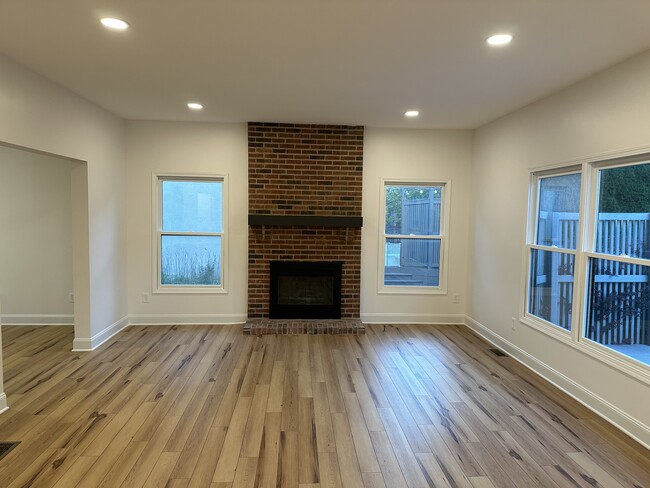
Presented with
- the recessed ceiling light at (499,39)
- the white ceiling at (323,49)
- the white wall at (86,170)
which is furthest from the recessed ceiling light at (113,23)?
the recessed ceiling light at (499,39)

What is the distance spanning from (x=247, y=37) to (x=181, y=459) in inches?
105

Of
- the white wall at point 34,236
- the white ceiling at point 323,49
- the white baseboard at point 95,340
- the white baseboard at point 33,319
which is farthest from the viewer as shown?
the white baseboard at point 33,319

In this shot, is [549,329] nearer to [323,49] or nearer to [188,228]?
[323,49]

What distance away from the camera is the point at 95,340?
4090mm

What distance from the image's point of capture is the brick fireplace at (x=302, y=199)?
4.86m

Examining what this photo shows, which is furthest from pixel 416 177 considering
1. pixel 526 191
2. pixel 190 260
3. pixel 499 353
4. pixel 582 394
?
pixel 190 260

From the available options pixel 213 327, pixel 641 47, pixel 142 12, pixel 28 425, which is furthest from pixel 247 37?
pixel 213 327

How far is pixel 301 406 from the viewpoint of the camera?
9.51 ft

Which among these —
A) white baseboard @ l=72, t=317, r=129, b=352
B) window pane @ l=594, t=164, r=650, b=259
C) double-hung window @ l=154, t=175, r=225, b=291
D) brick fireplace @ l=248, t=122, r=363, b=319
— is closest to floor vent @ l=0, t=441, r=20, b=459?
white baseboard @ l=72, t=317, r=129, b=352

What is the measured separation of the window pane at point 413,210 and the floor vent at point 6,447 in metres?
4.26

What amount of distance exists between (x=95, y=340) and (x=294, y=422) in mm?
2695

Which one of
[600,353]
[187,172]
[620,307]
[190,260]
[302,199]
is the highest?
[187,172]

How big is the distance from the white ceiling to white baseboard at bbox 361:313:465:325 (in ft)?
9.03

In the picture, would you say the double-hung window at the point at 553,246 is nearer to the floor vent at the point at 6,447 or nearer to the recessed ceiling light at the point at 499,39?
the recessed ceiling light at the point at 499,39
